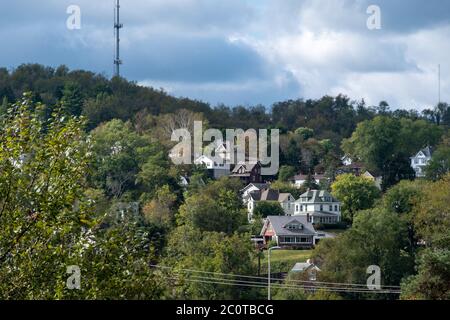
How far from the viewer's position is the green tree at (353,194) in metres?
87.9

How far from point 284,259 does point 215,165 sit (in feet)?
128

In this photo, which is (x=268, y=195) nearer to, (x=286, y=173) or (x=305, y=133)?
(x=286, y=173)

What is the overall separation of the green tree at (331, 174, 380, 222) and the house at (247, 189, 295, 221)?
4.70 meters

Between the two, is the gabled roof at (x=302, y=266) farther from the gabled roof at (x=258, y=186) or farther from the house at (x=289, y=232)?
the gabled roof at (x=258, y=186)

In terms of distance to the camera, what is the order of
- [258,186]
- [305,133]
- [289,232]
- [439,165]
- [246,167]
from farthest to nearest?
[305,133] → [246,167] → [439,165] → [258,186] → [289,232]

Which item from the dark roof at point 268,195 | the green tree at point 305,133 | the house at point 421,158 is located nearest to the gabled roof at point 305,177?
the dark roof at point 268,195

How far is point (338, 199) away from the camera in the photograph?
89688 millimetres

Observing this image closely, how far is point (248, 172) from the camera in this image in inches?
4237

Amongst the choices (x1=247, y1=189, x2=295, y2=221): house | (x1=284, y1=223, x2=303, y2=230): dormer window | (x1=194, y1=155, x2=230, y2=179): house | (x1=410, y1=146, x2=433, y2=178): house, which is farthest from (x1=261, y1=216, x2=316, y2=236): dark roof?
(x1=410, y1=146, x2=433, y2=178): house

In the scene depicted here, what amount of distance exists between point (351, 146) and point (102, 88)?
1141 inches

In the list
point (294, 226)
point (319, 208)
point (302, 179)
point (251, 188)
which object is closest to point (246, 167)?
point (302, 179)

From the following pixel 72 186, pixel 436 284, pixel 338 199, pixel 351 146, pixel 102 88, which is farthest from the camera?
pixel 102 88
